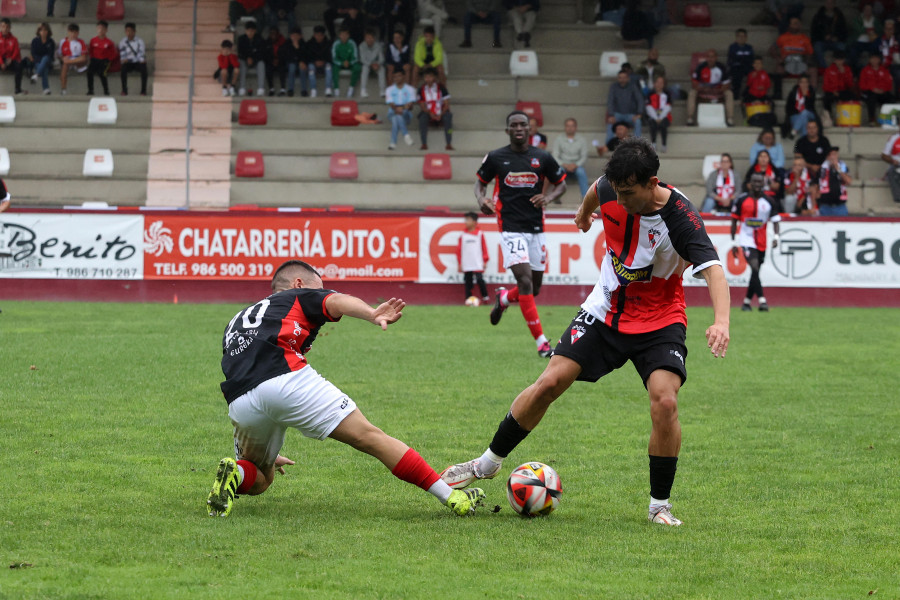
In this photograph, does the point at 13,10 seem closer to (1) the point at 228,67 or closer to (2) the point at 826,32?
(1) the point at 228,67

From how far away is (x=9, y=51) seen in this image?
26797mm

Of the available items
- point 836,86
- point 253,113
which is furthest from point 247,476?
point 836,86

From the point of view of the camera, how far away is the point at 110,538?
5.27 m

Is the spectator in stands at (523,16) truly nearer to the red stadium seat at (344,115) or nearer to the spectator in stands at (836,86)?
the red stadium seat at (344,115)

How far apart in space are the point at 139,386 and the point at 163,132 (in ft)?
59.0

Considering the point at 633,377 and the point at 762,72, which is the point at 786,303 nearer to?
the point at 762,72

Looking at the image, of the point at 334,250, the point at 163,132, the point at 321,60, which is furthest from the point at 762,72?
the point at 163,132

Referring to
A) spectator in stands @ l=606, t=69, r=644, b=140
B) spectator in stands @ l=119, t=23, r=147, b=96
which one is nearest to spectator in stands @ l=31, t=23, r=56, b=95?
spectator in stands @ l=119, t=23, r=147, b=96

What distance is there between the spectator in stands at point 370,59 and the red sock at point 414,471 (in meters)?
22.0

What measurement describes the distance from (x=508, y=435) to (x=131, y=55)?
23016 mm

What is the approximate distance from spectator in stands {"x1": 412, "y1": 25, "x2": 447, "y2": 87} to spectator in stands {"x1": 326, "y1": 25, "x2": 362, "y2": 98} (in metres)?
1.44

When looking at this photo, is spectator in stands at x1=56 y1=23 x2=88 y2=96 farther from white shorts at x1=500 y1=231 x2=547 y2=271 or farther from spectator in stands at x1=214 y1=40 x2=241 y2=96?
white shorts at x1=500 y1=231 x2=547 y2=271

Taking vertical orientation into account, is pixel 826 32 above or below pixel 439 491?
above

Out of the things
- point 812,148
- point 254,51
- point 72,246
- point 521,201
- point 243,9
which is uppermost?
point 243,9
